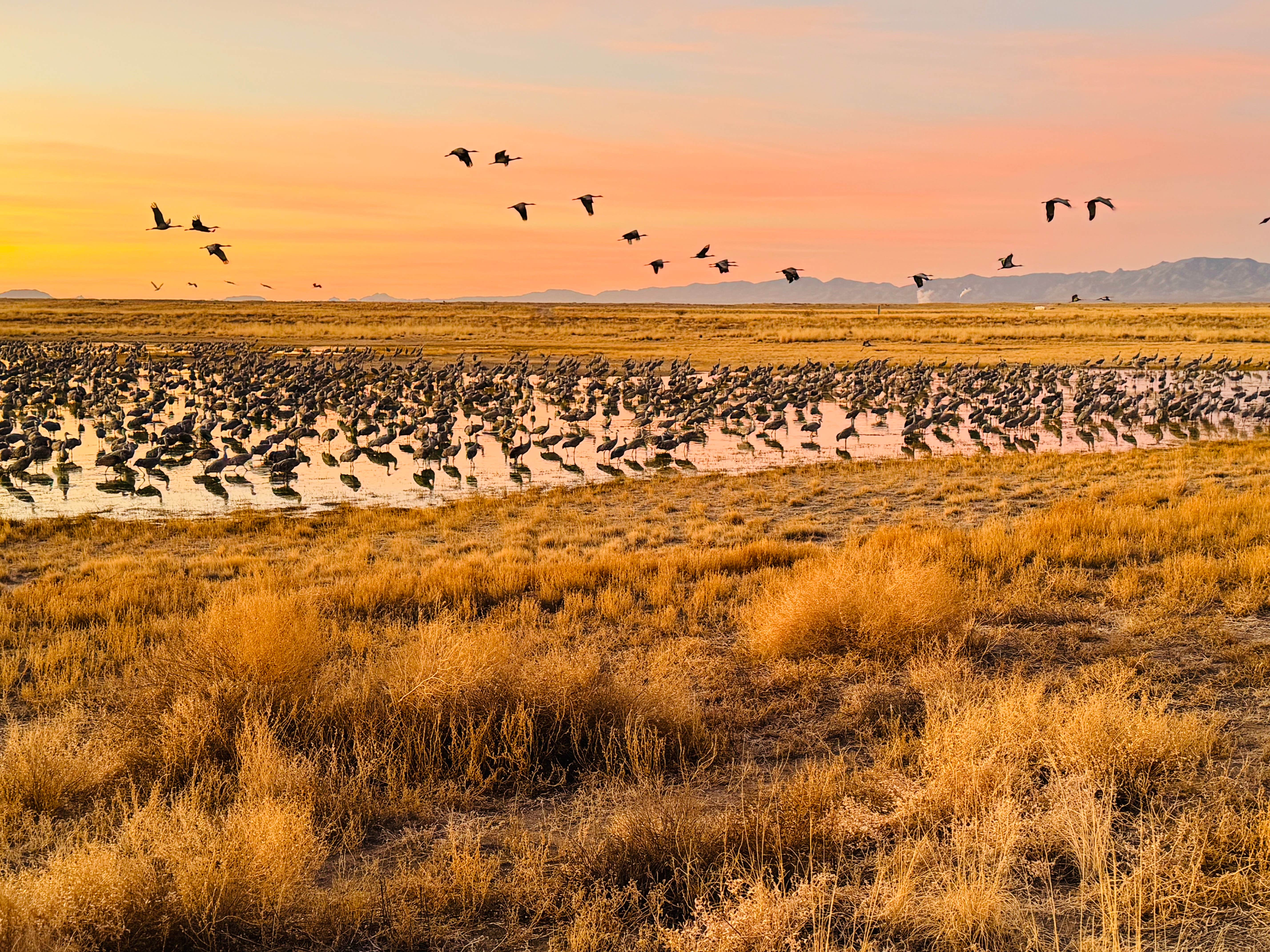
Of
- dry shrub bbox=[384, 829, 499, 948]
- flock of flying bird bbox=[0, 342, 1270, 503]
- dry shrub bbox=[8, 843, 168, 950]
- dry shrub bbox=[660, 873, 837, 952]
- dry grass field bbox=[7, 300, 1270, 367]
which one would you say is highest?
dry grass field bbox=[7, 300, 1270, 367]

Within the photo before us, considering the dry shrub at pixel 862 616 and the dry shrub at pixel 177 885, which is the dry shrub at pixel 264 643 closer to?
the dry shrub at pixel 177 885

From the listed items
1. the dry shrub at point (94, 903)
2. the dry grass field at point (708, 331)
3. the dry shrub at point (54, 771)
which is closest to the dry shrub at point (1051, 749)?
the dry shrub at point (94, 903)

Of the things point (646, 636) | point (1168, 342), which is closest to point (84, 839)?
point (646, 636)

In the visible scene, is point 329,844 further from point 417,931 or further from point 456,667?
point 456,667

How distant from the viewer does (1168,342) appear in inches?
2608

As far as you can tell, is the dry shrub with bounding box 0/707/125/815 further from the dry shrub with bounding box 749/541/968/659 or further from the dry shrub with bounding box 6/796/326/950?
the dry shrub with bounding box 749/541/968/659

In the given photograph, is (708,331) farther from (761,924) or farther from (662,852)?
(761,924)

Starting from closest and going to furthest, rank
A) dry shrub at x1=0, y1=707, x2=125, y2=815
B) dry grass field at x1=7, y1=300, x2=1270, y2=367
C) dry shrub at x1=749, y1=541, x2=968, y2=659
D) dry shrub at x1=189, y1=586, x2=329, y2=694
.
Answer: dry shrub at x1=0, y1=707, x2=125, y2=815
dry shrub at x1=189, y1=586, x2=329, y2=694
dry shrub at x1=749, y1=541, x2=968, y2=659
dry grass field at x1=7, y1=300, x2=1270, y2=367

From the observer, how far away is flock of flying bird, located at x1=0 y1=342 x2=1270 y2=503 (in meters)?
23.0

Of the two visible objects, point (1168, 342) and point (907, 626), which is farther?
point (1168, 342)

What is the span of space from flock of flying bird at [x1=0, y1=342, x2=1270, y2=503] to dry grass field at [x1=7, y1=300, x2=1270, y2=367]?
1388cm

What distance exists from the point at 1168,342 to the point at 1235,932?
71722mm

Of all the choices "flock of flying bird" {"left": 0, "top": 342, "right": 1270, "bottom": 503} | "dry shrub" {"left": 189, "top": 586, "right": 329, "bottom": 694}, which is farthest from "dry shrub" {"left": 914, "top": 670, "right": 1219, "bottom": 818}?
"flock of flying bird" {"left": 0, "top": 342, "right": 1270, "bottom": 503}

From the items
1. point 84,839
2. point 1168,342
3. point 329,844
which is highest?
point 1168,342
